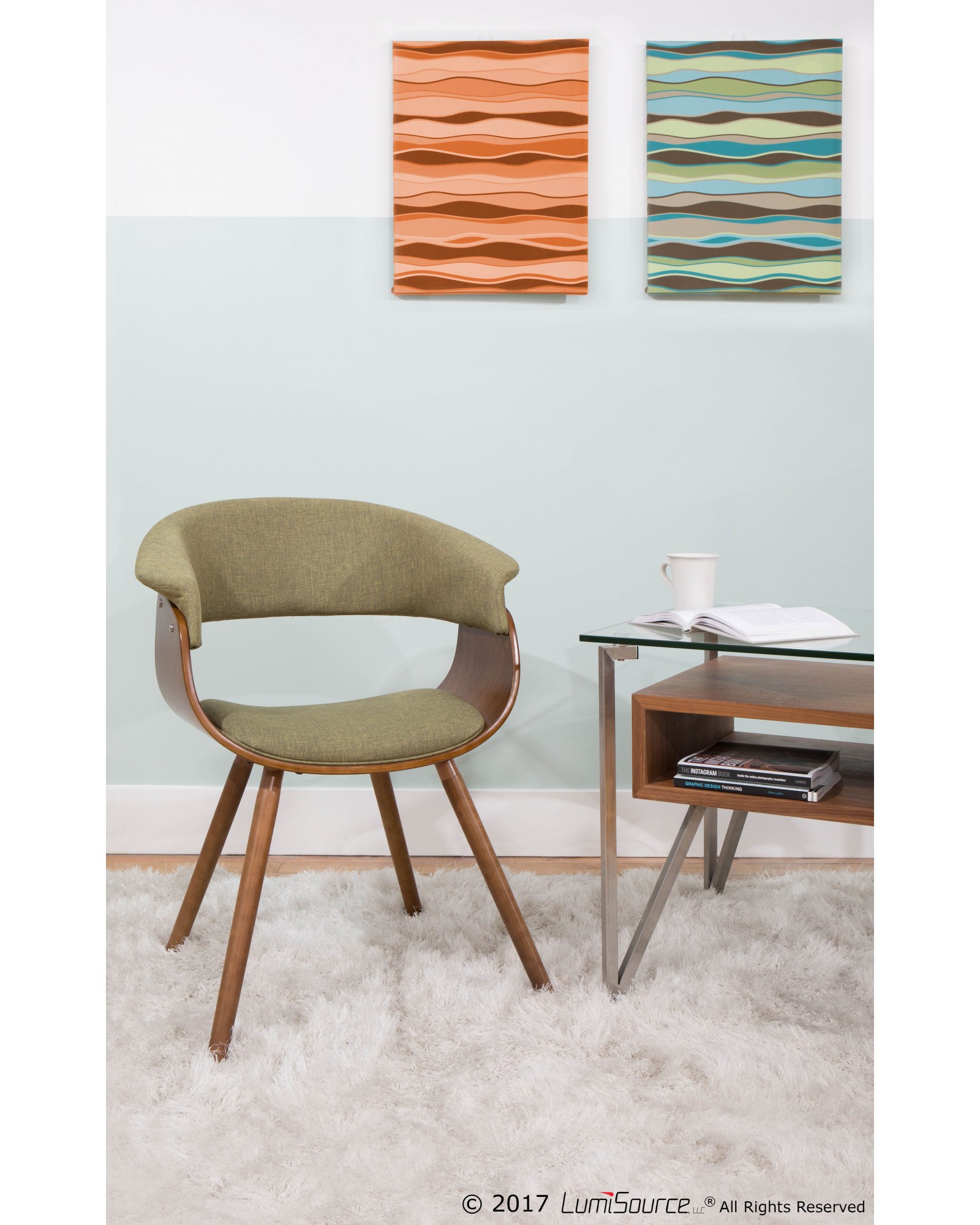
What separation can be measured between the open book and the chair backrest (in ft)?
1.06

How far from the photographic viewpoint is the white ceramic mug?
1539 mm

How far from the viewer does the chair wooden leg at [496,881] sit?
1.50 m

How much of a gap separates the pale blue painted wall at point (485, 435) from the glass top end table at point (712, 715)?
1.99 feet

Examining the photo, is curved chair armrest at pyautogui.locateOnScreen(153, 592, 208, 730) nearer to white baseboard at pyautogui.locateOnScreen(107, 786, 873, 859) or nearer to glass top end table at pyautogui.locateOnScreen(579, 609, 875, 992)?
glass top end table at pyautogui.locateOnScreen(579, 609, 875, 992)

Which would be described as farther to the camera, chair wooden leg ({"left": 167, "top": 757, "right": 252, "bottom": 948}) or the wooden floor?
the wooden floor

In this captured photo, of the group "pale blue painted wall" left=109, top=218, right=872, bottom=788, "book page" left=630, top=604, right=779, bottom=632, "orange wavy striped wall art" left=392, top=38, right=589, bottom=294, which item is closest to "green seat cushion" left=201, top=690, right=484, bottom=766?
"book page" left=630, top=604, right=779, bottom=632

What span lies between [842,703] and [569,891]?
2.79ft

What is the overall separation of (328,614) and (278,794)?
1.64 feet

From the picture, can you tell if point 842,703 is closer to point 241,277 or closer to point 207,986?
point 207,986

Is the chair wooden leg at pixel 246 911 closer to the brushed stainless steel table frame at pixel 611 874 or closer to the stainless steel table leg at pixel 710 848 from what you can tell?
the brushed stainless steel table frame at pixel 611 874

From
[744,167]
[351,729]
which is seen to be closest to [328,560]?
[351,729]

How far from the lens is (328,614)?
1820 millimetres

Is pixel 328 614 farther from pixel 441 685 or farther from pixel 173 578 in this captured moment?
pixel 173 578

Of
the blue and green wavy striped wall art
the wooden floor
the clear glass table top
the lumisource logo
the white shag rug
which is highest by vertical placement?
the blue and green wavy striped wall art
